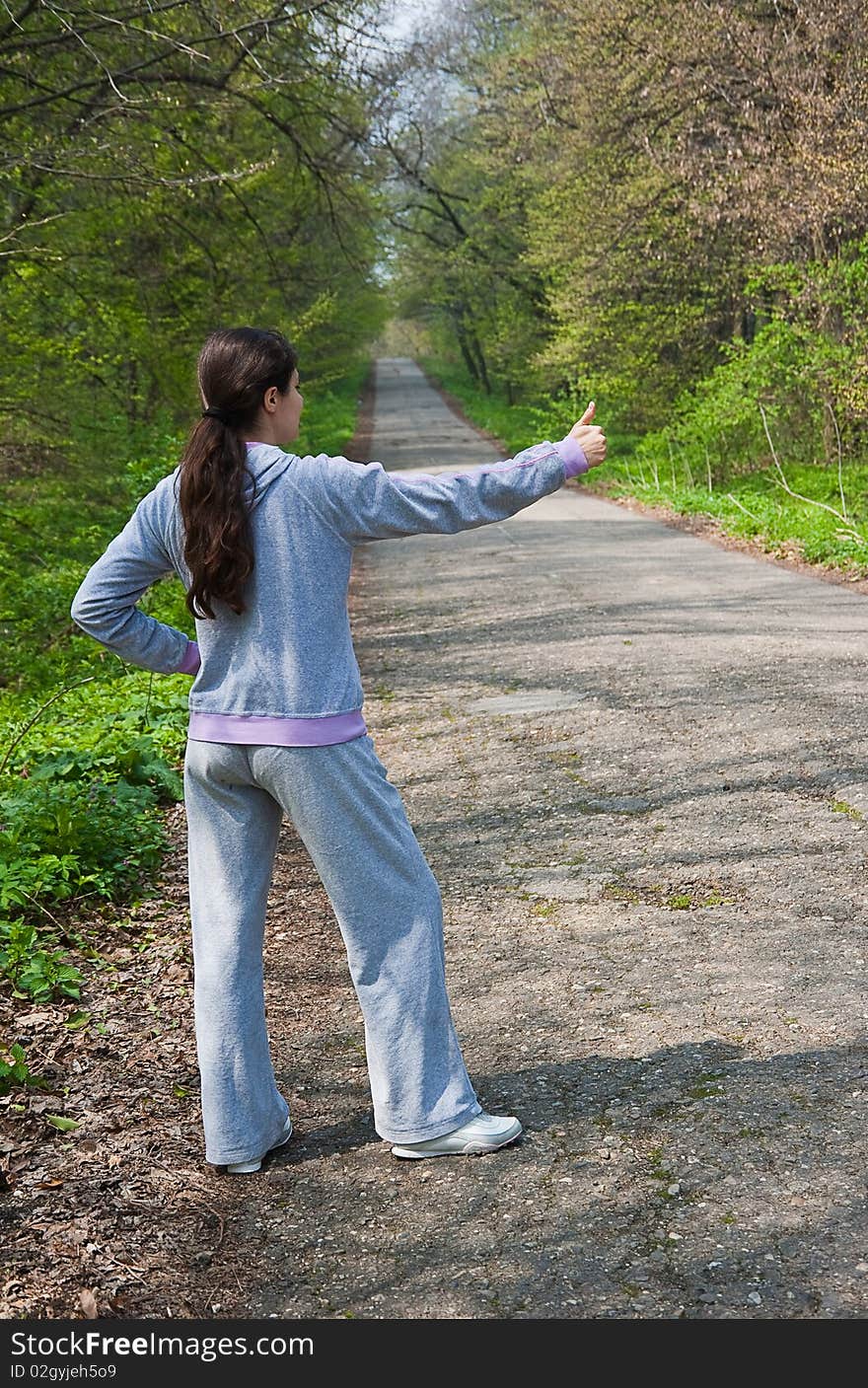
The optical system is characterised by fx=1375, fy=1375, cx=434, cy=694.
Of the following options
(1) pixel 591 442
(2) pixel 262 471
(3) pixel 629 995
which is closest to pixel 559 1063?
(3) pixel 629 995

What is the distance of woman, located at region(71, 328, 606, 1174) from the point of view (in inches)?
125

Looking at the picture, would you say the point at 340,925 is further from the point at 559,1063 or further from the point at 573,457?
the point at 573,457

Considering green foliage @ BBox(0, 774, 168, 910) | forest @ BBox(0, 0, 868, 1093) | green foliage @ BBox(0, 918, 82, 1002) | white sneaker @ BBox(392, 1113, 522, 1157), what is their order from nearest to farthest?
white sneaker @ BBox(392, 1113, 522, 1157) → green foliage @ BBox(0, 918, 82, 1002) → green foliage @ BBox(0, 774, 168, 910) → forest @ BBox(0, 0, 868, 1093)

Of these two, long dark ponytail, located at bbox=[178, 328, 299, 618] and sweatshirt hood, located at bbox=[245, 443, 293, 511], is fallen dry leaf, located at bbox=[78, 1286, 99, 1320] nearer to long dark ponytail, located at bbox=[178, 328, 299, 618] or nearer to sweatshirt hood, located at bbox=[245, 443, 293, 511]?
long dark ponytail, located at bbox=[178, 328, 299, 618]

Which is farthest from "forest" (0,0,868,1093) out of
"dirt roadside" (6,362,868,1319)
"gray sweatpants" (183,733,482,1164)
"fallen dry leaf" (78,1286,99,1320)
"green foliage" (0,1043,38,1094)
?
"fallen dry leaf" (78,1286,99,1320)

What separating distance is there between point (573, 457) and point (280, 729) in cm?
94

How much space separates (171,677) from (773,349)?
494 inches

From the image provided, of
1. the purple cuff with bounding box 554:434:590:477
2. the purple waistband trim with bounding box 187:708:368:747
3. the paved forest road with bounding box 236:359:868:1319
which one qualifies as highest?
the purple cuff with bounding box 554:434:590:477

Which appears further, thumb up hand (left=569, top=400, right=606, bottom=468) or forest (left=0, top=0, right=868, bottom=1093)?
forest (left=0, top=0, right=868, bottom=1093)

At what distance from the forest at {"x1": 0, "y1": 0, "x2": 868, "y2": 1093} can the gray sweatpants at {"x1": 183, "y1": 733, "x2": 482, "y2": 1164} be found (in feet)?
2.79

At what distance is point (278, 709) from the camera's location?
10.6 ft

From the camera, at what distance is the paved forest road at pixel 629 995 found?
2924 millimetres

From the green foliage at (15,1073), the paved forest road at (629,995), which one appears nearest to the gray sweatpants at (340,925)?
the paved forest road at (629,995)

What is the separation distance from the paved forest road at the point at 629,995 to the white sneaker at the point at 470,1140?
0.11ft
